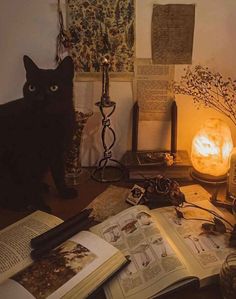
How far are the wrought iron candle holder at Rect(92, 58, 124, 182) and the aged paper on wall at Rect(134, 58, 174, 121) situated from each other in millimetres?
112

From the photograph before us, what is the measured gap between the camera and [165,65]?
120cm

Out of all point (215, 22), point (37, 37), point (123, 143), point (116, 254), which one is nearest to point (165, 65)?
point (215, 22)

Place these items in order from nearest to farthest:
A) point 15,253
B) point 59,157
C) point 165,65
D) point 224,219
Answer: point 15,253 < point 224,219 < point 59,157 < point 165,65

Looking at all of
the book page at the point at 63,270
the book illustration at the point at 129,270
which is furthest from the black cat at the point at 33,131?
the book illustration at the point at 129,270

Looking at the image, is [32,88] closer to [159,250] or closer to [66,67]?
[66,67]

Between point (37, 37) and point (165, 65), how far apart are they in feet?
1.42

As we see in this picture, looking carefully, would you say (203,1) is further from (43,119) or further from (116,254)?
(116,254)

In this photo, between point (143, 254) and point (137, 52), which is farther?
point (137, 52)

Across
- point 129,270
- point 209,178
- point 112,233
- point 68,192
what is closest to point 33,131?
point 68,192

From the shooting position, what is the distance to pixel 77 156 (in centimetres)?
122

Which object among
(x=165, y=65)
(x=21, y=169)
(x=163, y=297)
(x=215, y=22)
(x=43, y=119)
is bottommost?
(x=163, y=297)

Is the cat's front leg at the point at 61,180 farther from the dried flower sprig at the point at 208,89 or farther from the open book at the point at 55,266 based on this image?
the dried flower sprig at the point at 208,89

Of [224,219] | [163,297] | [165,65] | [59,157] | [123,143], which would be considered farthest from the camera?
[123,143]

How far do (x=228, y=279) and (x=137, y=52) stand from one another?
763 millimetres
